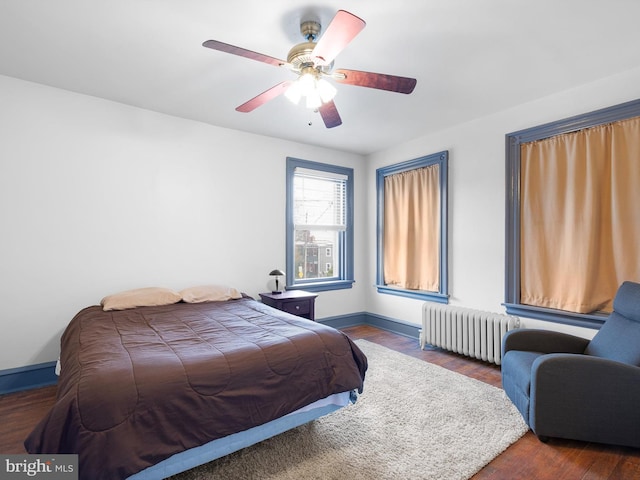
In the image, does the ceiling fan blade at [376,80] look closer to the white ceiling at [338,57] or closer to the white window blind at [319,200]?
the white ceiling at [338,57]

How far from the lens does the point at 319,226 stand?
4773 mm

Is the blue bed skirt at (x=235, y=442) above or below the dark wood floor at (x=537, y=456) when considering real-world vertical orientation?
above

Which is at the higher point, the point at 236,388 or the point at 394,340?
the point at 236,388

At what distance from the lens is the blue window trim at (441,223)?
403 cm

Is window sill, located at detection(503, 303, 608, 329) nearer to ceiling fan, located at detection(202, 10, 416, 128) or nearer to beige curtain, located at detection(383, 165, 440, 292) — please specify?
beige curtain, located at detection(383, 165, 440, 292)

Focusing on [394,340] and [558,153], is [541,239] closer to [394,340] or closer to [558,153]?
[558,153]

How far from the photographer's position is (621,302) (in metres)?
2.43

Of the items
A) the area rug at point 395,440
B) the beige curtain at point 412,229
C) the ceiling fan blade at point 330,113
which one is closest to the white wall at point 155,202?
the beige curtain at point 412,229

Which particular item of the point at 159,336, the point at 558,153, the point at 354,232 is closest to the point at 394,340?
the point at 354,232

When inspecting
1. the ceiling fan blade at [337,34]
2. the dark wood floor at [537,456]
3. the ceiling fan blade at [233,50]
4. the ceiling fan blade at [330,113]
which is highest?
the ceiling fan blade at [233,50]

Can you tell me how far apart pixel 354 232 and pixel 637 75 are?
3400 millimetres

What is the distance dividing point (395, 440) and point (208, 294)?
2.24 m

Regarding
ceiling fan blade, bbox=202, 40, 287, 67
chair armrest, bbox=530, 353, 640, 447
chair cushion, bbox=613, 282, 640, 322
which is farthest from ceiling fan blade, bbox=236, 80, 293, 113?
chair cushion, bbox=613, 282, 640, 322

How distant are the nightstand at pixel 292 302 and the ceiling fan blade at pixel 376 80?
2.49 meters
